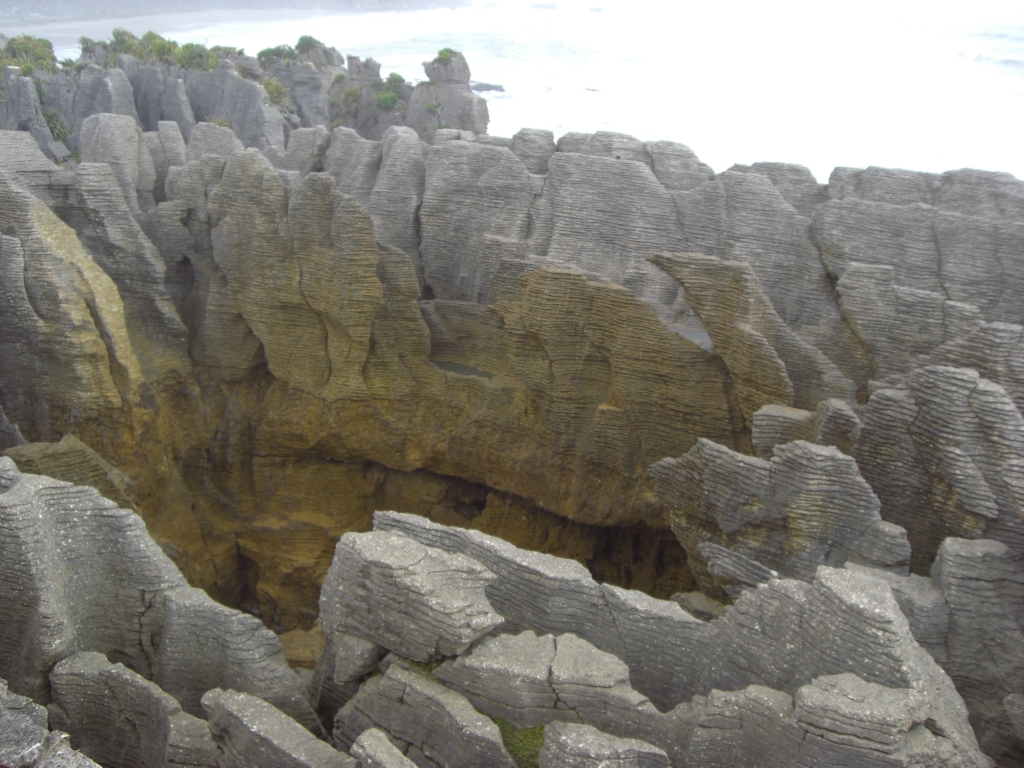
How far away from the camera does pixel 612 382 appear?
1112 cm

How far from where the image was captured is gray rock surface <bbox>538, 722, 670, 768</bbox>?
5.32m

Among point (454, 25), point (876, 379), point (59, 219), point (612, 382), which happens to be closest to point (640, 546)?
point (612, 382)

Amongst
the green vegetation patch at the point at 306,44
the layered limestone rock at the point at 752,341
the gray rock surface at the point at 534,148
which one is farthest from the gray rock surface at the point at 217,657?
the green vegetation patch at the point at 306,44

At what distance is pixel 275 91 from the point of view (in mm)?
27453

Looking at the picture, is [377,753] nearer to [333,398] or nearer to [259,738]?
[259,738]

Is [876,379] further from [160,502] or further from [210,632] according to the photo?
[160,502]

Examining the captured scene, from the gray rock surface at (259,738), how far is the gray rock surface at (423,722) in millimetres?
448

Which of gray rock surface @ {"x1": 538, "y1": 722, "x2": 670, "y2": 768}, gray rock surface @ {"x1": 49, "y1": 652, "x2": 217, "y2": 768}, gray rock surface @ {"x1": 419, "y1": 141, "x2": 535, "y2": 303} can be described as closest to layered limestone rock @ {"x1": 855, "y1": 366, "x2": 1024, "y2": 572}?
gray rock surface @ {"x1": 538, "y1": 722, "x2": 670, "y2": 768}

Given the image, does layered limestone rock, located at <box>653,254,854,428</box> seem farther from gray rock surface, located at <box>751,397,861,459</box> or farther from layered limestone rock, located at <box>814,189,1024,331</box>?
layered limestone rock, located at <box>814,189,1024,331</box>

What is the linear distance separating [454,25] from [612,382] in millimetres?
37115

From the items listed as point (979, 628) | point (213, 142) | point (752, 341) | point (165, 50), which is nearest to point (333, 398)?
point (213, 142)

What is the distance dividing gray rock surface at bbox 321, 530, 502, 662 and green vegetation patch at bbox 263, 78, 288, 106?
76.6ft

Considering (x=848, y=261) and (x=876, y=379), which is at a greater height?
(x=848, y=261)

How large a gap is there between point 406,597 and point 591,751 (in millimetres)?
1684
